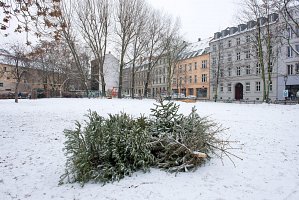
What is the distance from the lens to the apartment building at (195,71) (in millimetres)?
56938

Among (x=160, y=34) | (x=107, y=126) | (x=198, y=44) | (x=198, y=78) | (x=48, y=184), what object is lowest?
(x=48, y=184)

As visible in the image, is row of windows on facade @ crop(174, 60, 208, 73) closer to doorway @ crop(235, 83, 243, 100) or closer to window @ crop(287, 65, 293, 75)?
doorway @ crop(235, 83, 243, 100)

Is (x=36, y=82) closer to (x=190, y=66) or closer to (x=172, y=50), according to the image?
(x=172, y=50)

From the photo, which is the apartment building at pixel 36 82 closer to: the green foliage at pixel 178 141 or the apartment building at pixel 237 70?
the green foliage at pixel 178 141

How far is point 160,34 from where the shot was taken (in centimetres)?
3747

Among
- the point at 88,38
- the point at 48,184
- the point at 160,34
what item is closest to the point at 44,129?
the point at 48,184

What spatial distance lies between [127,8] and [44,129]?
25.7m

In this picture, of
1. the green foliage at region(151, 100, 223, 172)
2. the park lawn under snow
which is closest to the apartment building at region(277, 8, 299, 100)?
the park lawn under snow

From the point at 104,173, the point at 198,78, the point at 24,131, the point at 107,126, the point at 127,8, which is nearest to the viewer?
the point at 104,173

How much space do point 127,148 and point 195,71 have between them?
5809cm

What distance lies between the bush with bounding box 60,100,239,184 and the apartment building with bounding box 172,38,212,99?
50.3 m

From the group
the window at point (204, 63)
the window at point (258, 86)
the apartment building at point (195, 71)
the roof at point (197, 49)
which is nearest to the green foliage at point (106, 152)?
the window at point (258, 86)

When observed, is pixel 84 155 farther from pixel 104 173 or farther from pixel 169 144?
pixel 169 144

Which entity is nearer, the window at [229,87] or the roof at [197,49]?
the window at [229,87]
